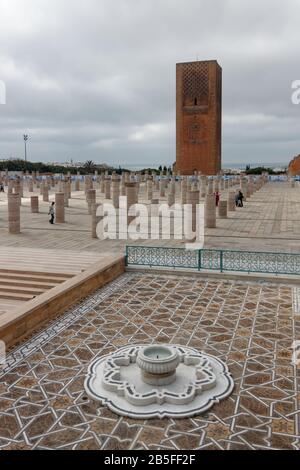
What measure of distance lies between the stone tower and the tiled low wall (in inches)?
1479

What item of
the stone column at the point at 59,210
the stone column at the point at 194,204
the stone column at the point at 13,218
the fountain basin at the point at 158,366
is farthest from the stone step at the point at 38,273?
the stone column at the point at 59,210

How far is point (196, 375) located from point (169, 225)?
1011 cm

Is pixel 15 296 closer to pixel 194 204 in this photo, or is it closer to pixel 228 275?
pixel 228 275

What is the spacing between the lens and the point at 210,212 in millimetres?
13305

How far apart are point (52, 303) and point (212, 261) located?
312 cm

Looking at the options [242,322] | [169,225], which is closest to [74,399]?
[242,322]

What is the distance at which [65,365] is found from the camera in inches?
164

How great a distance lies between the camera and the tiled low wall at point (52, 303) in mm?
4646

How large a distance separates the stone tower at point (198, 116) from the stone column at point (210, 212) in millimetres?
30934

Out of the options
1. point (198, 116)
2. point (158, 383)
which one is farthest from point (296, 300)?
point (198, 116)

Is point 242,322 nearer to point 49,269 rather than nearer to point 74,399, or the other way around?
point 74,399

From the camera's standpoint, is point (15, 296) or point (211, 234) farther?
point (211, 234)

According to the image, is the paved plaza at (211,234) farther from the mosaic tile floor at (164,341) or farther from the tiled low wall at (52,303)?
the mosaic tile floor at (164,341)

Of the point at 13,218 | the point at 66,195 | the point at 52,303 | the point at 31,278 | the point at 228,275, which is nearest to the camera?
the point at 52,303
